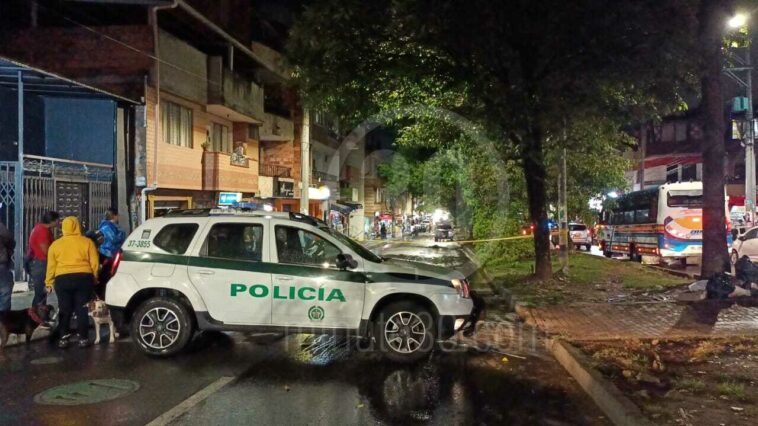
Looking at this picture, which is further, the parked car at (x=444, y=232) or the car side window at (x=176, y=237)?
the parked car at (x=444, y=232)

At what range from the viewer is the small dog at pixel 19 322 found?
750 centimetres

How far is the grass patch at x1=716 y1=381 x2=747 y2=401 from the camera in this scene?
5.16 meters

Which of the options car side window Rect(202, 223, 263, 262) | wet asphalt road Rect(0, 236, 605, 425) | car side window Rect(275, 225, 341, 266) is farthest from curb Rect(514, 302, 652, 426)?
car side window Rect(202, 223, 263, 262)

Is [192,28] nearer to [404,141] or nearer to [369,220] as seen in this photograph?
[404,141]

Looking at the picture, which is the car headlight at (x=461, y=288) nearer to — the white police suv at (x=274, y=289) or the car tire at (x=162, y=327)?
the white police suv at (x=274, y=289)

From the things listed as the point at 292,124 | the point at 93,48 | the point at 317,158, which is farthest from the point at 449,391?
the point at 317,158

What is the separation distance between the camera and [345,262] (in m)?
6.96

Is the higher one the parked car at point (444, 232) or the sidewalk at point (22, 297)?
the parked car at point (444, 232)

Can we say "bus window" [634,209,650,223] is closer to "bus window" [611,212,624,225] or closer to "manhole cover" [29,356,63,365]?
"bus window" [611,212,624,225]

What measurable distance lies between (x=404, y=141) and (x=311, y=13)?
10.3 meters

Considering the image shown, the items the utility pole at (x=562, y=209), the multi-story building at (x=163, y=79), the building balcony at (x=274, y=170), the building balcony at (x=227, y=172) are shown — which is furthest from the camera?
the building balcony at (x=274, y=170)

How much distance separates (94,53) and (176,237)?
487 inches

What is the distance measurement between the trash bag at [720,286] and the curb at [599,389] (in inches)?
170

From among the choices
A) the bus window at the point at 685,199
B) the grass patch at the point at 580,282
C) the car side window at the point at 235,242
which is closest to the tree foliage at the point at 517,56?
the grass patch at the point at 580,282
